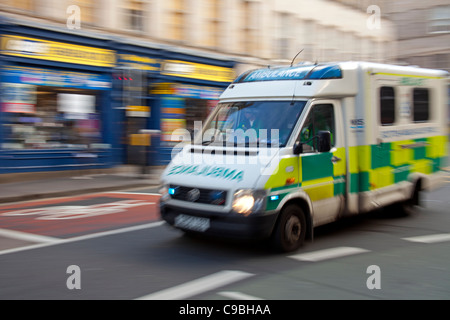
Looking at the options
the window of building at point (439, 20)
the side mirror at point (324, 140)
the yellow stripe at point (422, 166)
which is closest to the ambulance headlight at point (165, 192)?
the side mirror at point (324, 140)

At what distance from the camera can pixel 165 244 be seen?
7305mm

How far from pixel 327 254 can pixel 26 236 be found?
440 cm

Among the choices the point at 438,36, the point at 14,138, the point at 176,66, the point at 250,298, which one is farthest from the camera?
the point at 438,36

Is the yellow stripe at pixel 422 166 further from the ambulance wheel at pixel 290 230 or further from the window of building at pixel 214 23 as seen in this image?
the window of building at pixel 214 23

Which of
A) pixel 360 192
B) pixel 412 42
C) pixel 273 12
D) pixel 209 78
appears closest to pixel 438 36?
pixel 412 42

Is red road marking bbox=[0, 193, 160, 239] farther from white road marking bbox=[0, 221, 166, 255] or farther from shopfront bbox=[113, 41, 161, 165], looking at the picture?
shopfront bbox=[113, 41, 161, 165]

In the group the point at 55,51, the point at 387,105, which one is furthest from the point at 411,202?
the point at 55,51

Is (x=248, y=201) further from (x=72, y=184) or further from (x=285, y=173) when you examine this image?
(x=72, y=184)

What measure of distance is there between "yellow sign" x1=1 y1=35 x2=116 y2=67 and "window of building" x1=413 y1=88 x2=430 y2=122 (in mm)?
10734

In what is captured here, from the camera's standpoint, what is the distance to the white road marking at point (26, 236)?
25.2 ft

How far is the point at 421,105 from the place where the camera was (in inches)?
369

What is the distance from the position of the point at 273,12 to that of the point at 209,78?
598 centimetres

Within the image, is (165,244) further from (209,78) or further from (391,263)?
(209,78)

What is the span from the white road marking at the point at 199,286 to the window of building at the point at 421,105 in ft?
16.4
